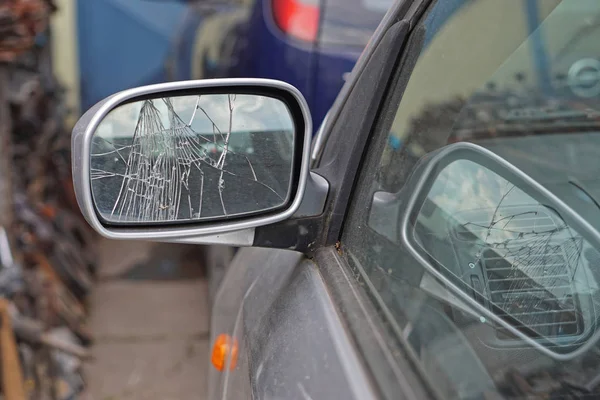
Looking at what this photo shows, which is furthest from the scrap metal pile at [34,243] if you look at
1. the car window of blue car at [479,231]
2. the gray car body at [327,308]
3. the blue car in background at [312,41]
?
the car window of blue car at [479,231]

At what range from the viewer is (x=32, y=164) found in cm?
444

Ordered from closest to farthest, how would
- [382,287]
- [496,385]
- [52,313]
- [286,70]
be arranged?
1. [496,385]
2. [382,287]
3. [286,70]
4. [52,313]

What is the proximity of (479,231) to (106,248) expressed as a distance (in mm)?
4865

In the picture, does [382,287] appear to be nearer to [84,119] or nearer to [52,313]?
[84,119]

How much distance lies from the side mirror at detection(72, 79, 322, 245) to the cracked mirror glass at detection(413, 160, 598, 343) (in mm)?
299

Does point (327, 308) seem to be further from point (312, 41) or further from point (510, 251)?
point (312, 41)

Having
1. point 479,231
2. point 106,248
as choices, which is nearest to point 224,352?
point 479,231

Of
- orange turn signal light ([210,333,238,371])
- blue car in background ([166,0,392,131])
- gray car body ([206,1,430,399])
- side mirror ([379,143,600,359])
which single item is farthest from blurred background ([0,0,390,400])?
side mirror ([379,143,600,359])

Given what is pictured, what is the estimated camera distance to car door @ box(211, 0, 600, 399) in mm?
951

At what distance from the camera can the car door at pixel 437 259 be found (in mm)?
951

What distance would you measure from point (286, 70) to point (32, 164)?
2.20m

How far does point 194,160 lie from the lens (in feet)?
3.82

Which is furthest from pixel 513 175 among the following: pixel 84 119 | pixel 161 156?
pixel 84 119

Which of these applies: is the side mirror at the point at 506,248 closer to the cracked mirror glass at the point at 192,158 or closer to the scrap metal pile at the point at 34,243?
the cracked mirror glass at the point at 192,158
